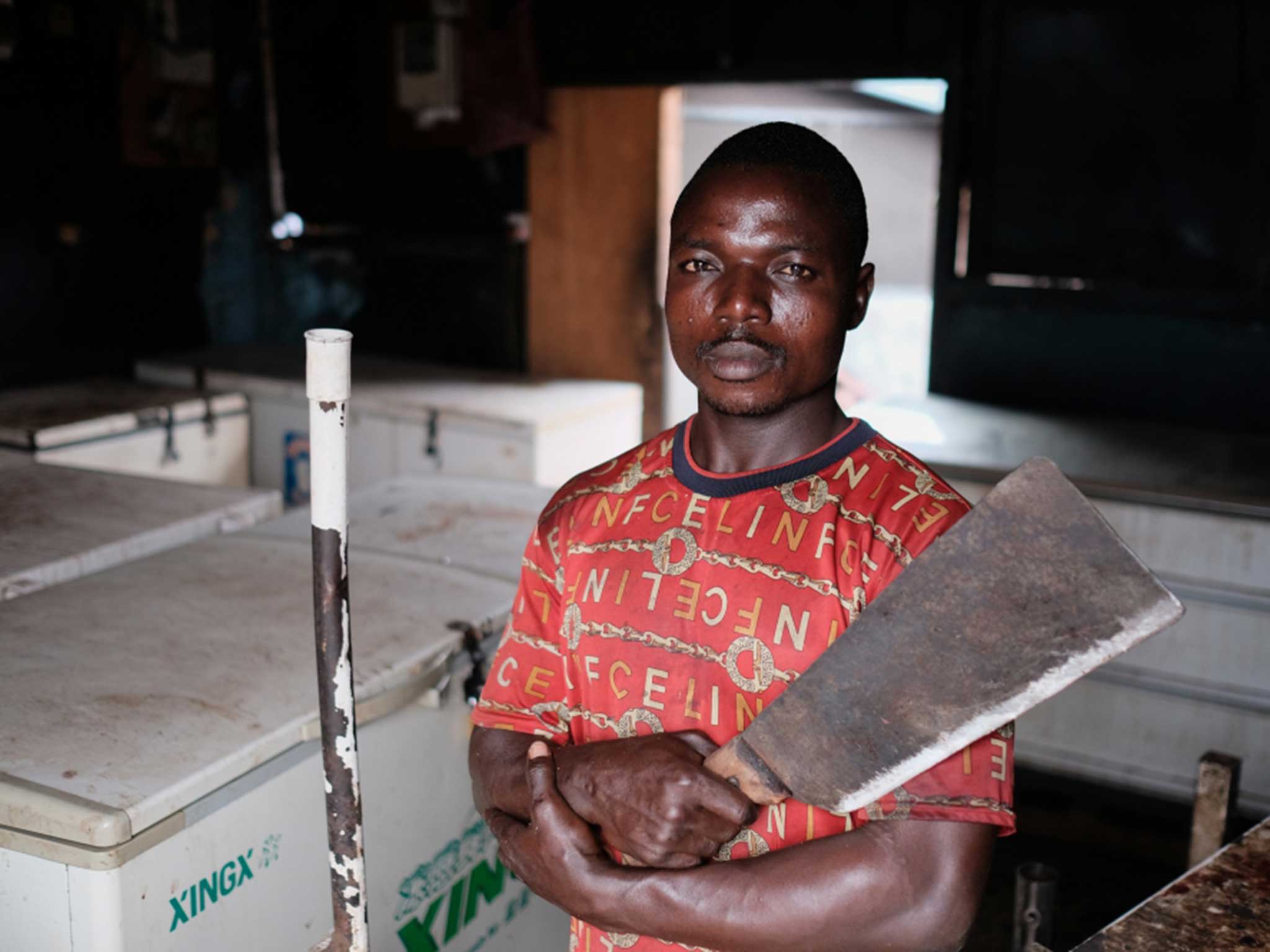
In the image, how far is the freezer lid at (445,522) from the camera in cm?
241

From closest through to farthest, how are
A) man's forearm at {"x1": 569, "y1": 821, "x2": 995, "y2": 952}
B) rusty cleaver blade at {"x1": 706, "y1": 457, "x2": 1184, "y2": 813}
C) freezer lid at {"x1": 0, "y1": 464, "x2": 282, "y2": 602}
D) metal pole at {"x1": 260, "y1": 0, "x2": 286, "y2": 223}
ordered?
rusty cleaver blade at {"x1": 706, "y1": 457, "x2": 1184, "y2": 813}
man's forearm at {"x1": 569, "y1": 821, "x2": 995, "y2": 952}
freezer lid at {"x1": 0, "y1": 464, "x2": 282, "y2": 602}
metal pole at {"x1": 260, "y1": 0, "x2": 286, "y2": 223}

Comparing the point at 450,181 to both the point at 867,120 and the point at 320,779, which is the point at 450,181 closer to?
the point at 320,779

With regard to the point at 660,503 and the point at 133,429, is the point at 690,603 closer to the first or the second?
the point at 660,503

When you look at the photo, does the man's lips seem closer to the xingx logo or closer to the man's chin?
the man's chin

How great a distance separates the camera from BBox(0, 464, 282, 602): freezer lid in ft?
7.47

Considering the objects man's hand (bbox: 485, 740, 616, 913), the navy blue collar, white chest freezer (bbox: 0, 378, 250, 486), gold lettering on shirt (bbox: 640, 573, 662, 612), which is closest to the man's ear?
the navy blue collar

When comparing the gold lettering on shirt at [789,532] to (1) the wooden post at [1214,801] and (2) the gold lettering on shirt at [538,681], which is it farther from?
(1) the wooden post at [1214,801]

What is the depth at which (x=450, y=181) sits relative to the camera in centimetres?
459

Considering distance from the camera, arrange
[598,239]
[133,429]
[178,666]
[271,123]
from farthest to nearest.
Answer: [271,123] → [598,239] → [133,429] → [178,666]

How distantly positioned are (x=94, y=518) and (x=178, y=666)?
35.1 inches

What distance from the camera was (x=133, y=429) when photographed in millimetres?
3711

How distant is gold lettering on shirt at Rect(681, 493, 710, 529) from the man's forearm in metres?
0.32

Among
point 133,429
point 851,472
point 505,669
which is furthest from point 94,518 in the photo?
point 851,472

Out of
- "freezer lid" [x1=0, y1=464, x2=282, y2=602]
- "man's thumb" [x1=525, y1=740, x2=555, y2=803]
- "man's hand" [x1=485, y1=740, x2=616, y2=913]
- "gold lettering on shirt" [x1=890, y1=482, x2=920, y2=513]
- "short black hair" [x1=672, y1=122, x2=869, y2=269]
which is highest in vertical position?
"short black hair" [x1=672, y1=122, x2=869, y2=269]
